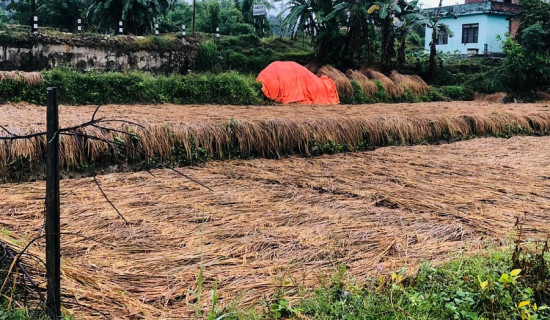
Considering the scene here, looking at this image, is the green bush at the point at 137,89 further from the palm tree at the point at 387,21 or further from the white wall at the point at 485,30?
the white wall at the point at 485,30

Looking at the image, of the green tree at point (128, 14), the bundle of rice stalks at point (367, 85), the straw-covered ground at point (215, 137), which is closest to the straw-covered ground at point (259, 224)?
the straw-covered ground at point (215, 137)

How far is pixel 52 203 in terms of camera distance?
1.93m

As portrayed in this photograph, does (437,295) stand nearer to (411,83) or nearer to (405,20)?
(411,83)

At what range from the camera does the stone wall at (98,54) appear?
40.9ft

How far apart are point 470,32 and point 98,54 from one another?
647 inches

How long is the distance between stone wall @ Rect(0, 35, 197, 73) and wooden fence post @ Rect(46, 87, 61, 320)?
11.8 metres

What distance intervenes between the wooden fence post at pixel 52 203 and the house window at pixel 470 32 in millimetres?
23628

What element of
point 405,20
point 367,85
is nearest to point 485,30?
point 405,20

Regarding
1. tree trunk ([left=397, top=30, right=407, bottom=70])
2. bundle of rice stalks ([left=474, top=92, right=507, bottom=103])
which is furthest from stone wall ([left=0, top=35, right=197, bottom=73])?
bundle of rice stalks ([left=474, top=92, right=507, bottom=103])

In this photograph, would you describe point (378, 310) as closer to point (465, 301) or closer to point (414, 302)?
point (414, 302)

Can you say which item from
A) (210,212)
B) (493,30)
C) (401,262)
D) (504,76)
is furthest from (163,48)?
(493,30)

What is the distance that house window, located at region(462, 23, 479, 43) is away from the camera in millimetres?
23141

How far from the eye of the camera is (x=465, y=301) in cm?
216

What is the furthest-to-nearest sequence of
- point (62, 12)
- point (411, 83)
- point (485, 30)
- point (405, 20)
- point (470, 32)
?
point (470, 32) → point (485, 30) → point (62, 12) → point (405, 20) → point (411, 83)
